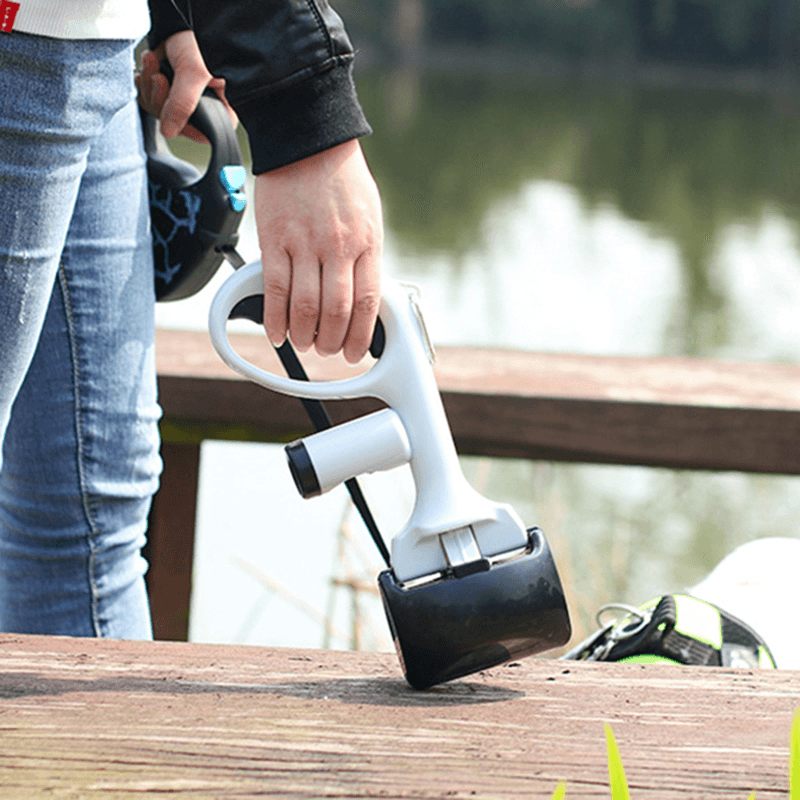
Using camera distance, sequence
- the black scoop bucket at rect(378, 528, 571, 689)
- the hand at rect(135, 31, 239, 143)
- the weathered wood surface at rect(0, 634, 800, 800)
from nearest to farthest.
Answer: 1. the weathered wood surface at rect(0, 634, 800, 800)
2. the black scoop bucket at rect(378, 528, 571, 689)
3. the hand at rect(135, 31, 239, 143)

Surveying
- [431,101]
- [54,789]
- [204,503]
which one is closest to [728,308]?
[204,503]

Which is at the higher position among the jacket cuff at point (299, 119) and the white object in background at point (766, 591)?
the jacket cuff at point (299, 119)

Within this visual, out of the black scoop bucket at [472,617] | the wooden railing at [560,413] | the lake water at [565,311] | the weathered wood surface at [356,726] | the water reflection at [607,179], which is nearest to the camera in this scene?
the weathered wood surface at [356,726]

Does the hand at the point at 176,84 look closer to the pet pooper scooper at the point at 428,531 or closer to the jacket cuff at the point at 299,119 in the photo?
the jacket cuff at the point at 299,119

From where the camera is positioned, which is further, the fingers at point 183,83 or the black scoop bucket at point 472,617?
the fingers at point 183,83

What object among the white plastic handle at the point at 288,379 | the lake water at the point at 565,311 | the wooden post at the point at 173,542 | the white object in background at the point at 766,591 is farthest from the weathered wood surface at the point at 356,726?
the lake water at the point at 565,311

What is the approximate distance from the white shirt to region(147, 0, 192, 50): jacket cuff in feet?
0.83

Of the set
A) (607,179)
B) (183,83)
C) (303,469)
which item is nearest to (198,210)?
(183,83)

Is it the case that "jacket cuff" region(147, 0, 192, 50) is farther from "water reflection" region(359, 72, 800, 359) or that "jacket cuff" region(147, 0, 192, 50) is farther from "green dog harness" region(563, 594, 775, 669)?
"water reflection" region(359, 72, 800, 359)

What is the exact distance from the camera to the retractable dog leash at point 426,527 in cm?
69

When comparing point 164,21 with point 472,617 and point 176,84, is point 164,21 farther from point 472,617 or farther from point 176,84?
point 472,617

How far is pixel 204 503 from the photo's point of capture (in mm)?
2957

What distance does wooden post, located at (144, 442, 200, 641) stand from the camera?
1.42 m

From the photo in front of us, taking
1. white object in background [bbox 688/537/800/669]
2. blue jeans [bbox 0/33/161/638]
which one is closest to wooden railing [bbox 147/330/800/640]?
white object in background [bbox 688/537/800/669]
